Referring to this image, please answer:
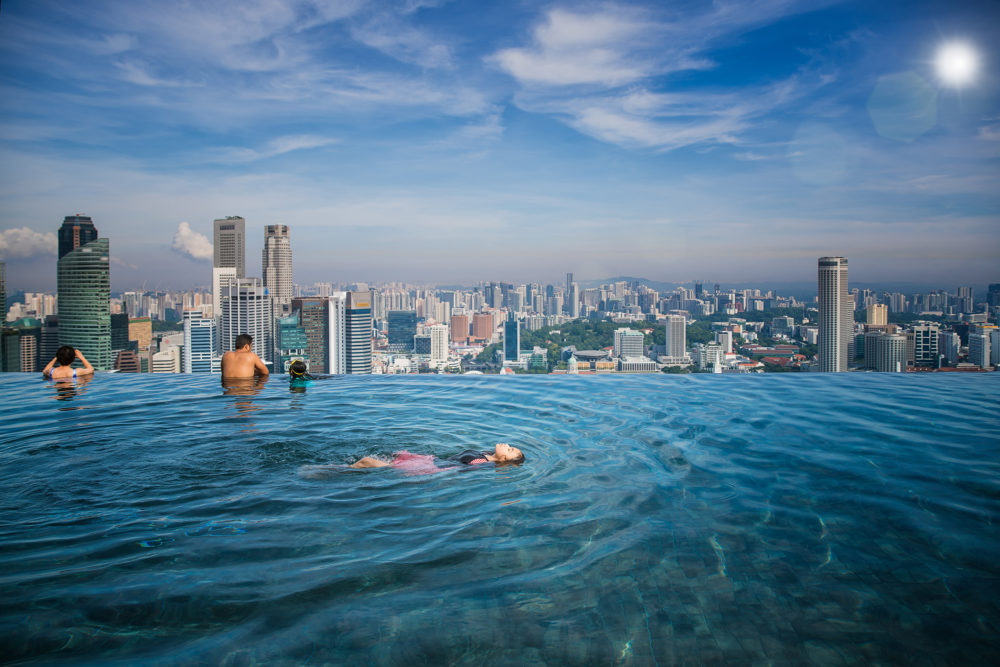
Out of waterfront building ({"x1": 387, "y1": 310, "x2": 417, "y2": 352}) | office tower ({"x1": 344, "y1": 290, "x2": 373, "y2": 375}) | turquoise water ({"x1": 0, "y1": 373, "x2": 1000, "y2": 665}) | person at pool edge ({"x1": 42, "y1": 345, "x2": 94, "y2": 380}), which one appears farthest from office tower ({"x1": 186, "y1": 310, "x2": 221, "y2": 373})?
turquoise water ({"x1": 0, "y1": 373, "x2": 1000, "y2": 665})

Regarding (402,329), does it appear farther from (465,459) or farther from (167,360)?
(465,459)

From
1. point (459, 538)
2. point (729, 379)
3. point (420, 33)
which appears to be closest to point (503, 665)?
point (459, 538)

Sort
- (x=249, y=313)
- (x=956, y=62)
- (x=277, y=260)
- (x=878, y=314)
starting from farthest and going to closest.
Answer: (x=277, y=260), (x=249, y=313), (x=878, y=314), (x=956, y=62)

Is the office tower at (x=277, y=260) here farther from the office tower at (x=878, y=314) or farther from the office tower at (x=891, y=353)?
the office tower at (x=891, y=353)

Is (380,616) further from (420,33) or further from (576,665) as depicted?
(420,33)

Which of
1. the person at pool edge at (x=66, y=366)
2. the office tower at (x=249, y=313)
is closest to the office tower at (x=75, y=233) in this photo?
the office tower at (x=249, y=313)

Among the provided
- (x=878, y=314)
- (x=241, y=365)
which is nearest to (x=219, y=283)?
(x=241, y=365)
